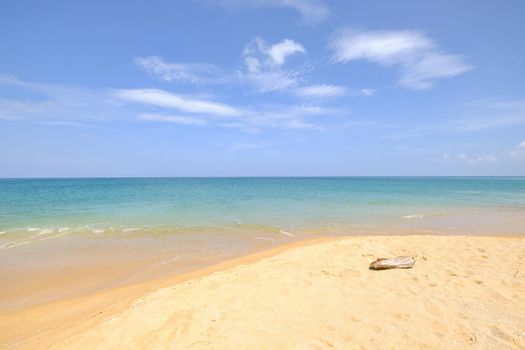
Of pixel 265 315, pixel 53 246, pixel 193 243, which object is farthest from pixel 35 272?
pixel 265 315

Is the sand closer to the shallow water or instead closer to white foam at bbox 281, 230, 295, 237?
the shallow water

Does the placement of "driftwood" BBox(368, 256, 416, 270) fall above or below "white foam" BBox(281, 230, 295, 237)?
above

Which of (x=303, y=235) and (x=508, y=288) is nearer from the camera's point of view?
(x=508, y=288)

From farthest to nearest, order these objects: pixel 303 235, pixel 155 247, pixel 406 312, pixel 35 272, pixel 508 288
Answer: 1. pixel 303 235
2. pixel 155 247
3. pixel 35 272
4. pixel 508 288
5. pixel 406 312

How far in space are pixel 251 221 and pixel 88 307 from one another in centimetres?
1017

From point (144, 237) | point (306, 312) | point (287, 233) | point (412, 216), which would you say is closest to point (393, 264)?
point (306, 312)

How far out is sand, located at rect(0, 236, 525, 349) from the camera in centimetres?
350

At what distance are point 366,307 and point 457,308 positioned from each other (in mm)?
1390

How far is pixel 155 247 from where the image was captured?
33.2ft

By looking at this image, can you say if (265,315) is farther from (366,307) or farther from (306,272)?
(306,272)

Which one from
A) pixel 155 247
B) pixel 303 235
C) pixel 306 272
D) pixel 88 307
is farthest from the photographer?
pixel 303 235

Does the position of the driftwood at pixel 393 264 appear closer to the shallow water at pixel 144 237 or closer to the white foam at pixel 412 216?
the shallow water at pixel 144 237

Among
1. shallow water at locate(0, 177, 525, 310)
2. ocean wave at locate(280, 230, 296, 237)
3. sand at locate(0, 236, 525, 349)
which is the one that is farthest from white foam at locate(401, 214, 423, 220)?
sand at locate(0, 236, 525, 349)

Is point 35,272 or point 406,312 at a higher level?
point 406,312
